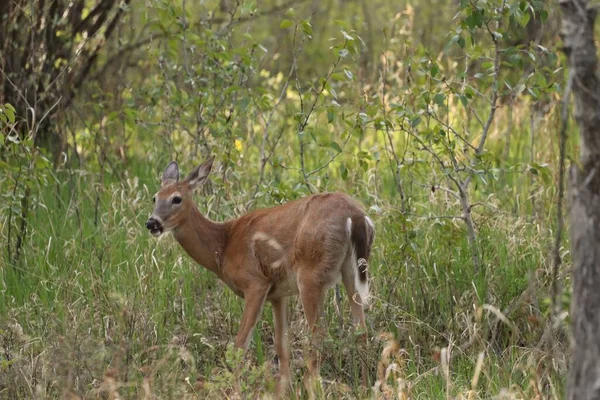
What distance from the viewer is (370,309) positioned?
18.5 feet

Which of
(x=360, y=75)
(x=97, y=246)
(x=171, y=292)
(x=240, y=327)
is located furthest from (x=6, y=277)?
(x=360, y=75)

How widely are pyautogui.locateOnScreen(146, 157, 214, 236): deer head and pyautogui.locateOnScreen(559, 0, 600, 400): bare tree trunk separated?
314 cm

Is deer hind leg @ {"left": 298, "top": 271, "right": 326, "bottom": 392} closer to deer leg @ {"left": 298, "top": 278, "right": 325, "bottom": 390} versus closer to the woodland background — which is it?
deer leg @ {"left": 298, "top": 278, "right": 325, "bottom": 390}

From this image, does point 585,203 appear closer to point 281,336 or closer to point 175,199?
point 281,336

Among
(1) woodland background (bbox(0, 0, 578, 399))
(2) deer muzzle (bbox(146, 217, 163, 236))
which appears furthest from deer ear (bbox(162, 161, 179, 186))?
(2) deer muzzle (bbox(146, 217, 163, 236))

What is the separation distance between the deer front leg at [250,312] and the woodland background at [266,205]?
162 millimetres

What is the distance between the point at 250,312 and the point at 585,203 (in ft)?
9.12

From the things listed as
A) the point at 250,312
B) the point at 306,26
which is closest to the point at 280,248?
the point at 250,312

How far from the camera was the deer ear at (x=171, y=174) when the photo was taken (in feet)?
20.9

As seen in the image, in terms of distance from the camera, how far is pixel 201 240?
6.23 meters

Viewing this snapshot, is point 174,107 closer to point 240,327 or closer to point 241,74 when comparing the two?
point 241,74

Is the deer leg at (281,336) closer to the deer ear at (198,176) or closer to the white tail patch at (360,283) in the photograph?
the white tail patch at (360,283)

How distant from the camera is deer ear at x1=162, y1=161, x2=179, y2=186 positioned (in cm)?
638

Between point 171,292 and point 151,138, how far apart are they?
307 centimetres
